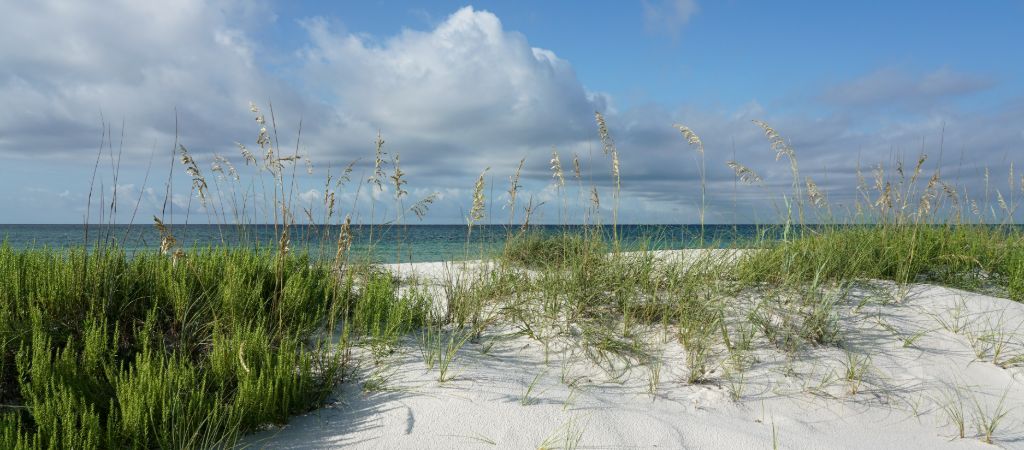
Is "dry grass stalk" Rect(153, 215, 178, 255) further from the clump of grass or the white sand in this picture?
the clump of grass

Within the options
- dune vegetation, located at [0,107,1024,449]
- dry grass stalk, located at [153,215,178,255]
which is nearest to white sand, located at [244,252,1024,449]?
dune vegetation, located at [0,107,1024,449]

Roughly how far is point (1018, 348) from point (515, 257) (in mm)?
4566

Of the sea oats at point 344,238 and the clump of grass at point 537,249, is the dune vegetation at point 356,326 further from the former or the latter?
the clump of grass at point 537,249

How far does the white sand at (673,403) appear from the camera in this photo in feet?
9.48

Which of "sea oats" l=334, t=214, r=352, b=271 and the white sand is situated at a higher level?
"sea oats" l=334, t=214, r=352, b=271

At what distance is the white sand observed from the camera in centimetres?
289

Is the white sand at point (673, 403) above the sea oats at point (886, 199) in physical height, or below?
below

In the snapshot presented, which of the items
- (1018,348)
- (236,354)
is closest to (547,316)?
(236,354)

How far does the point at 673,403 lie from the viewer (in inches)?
131

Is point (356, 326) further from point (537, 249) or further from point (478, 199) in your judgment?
point (537, 249)

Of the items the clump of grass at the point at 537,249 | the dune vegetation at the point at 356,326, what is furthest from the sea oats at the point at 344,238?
the clump of grass at the point at 537,249

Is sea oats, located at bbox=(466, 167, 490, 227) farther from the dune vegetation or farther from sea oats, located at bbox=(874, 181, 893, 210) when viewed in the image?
sea oats, located at bbox=(874, 181, 893, 210)

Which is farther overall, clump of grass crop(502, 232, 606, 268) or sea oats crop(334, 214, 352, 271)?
clump of grass crop(502, 232, 606, 268)

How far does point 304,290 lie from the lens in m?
4.08
